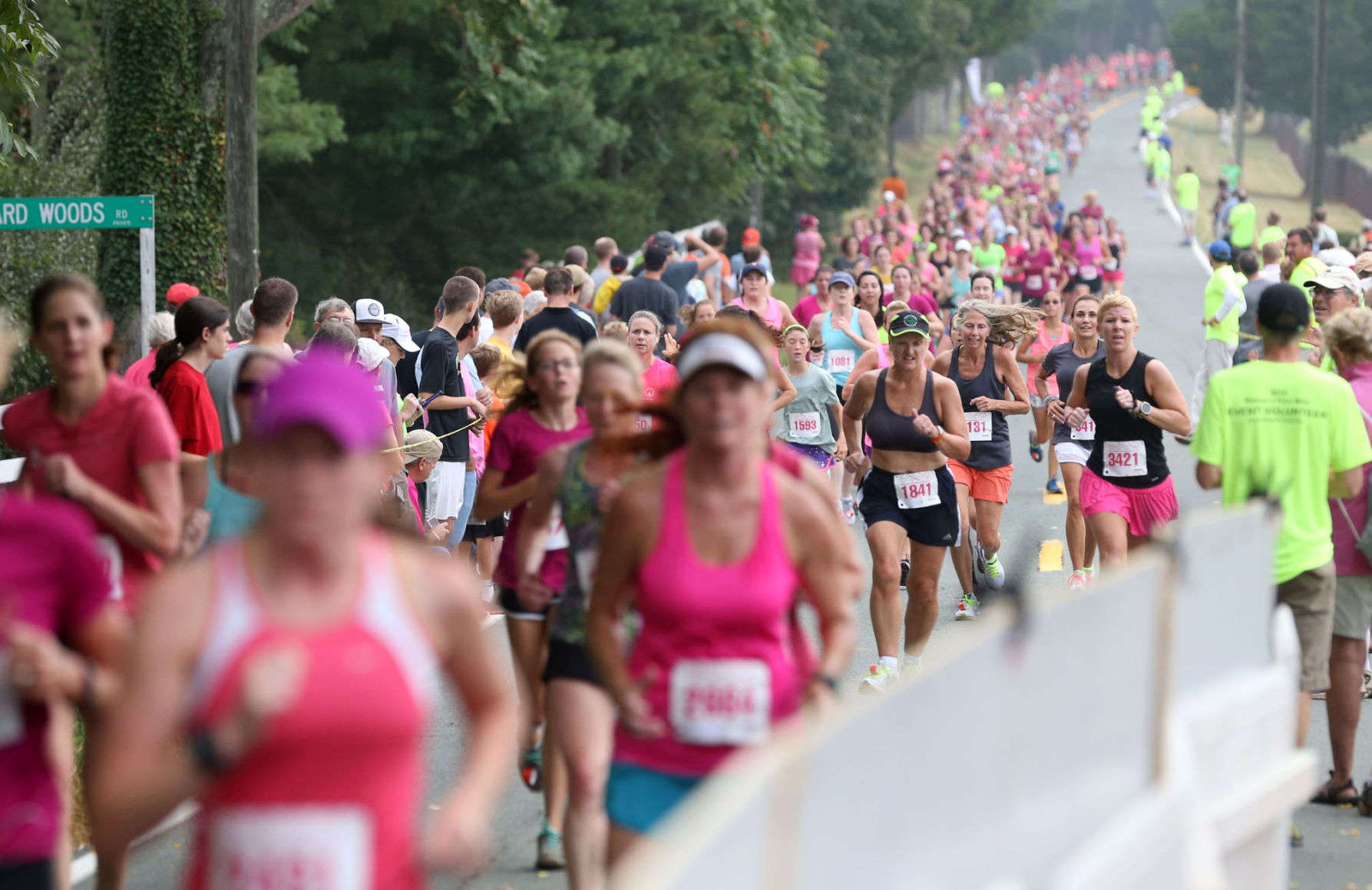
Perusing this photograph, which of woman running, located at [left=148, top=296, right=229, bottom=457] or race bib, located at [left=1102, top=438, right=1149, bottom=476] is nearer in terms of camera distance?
woman running, located at [left=148, top=296, right=229, bottom=457]

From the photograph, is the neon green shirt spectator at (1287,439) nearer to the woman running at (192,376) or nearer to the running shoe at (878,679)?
the running shoe at (878,679)

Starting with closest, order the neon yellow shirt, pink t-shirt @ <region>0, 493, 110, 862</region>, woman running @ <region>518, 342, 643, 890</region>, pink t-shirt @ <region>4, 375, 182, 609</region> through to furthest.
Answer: pink t-shirt @ <region>0, 493, 110, 862</region>
pink t-shirt @ <region>4, 375, 182, 609</region>
woman running @ <region>518, 342, 643, 890</region>
the neon yellow shirt

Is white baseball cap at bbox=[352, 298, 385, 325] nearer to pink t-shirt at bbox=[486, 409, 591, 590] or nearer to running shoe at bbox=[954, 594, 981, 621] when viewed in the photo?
running shoe at bbox=[954, 594, 981, 621]

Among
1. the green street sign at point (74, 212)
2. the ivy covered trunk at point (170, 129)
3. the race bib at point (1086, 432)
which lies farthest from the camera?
the ivy covered trunk at point (170, 129)

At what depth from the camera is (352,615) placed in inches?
119

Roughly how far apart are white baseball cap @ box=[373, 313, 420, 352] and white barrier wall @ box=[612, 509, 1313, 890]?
7.31 m

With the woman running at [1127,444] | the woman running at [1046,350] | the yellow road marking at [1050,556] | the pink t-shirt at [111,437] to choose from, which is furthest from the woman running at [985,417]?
the pink t-shirt at [111,437]

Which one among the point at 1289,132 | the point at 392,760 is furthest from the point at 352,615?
the point at 1289,132

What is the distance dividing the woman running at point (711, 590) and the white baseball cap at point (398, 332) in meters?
7.51

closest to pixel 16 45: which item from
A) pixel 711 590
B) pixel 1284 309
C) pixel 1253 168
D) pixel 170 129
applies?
pixel 170 129

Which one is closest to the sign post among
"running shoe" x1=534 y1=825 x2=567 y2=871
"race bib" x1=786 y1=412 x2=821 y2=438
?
"race bib" x1=786 y1=412 x2=821 y2=438

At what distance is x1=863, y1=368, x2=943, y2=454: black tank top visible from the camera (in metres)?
9.52

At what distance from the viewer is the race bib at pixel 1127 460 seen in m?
9.51

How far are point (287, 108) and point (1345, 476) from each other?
20699mm
